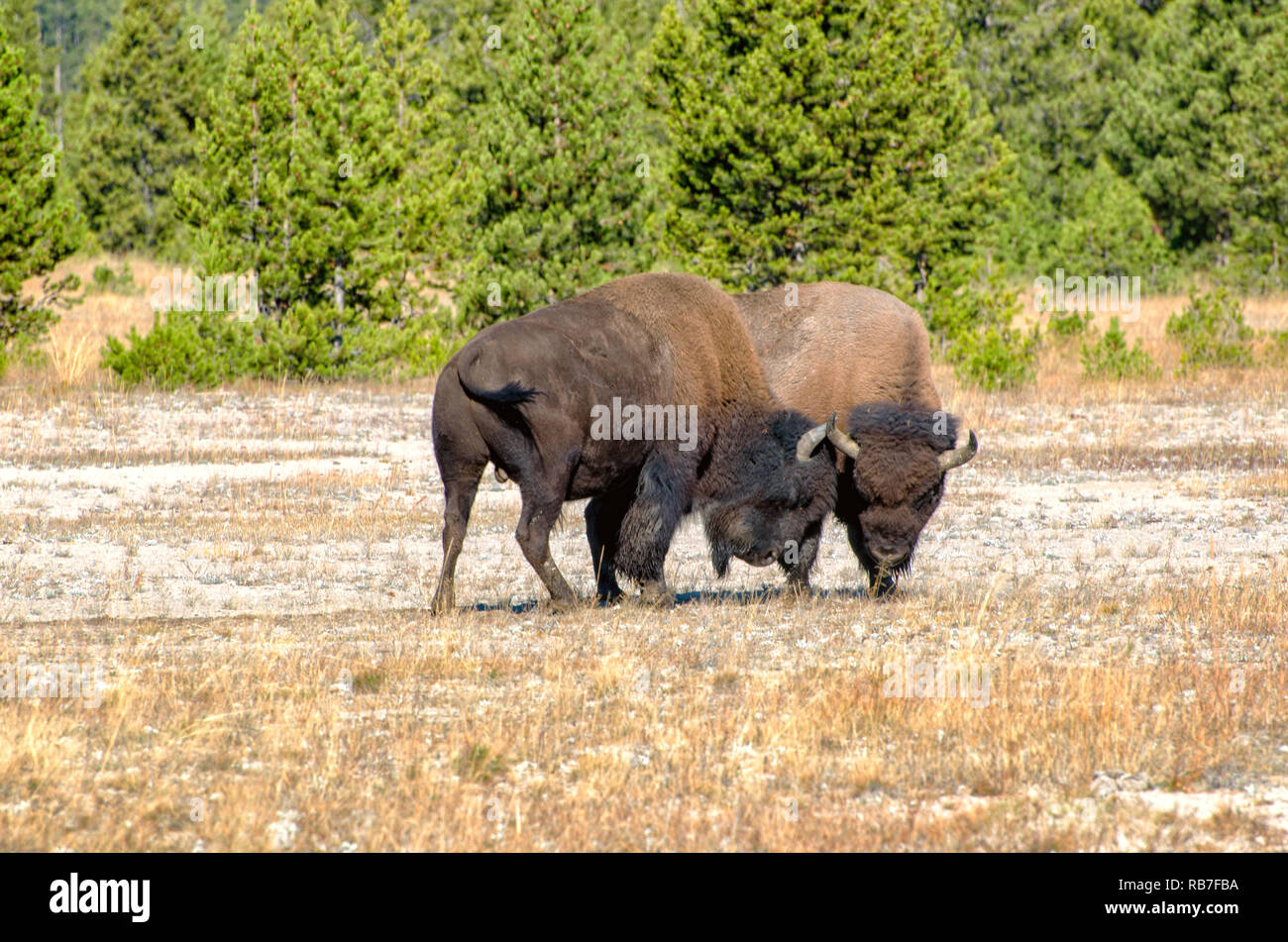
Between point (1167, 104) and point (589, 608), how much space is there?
35.6 metres

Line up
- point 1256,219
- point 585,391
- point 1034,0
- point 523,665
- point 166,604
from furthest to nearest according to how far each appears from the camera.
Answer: point 1034,0 → point 1256,219 → point 166,604 → point 585,391 → point 523,665

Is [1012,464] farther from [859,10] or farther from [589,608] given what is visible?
[859,10]

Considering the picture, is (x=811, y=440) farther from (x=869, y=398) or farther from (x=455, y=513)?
(x=455, y=513)

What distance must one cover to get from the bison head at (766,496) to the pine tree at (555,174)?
50.6 ft

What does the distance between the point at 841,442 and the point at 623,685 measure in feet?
9.52

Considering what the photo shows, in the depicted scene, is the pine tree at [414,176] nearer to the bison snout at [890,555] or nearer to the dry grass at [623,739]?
the bison snout at [890,555]

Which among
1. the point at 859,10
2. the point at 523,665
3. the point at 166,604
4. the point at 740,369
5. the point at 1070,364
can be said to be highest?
the point at 859,10

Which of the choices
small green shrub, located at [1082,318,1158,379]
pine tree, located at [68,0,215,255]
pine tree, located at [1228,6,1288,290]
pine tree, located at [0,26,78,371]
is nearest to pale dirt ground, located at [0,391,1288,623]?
small green shrub, located at [1082,318,1158,379]

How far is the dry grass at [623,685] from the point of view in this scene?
18.7ft

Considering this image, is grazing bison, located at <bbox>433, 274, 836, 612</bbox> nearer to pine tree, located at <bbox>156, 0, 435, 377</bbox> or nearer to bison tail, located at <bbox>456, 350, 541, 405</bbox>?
bison tail, located at <bbox>456, 350, 541, 405</bbox>

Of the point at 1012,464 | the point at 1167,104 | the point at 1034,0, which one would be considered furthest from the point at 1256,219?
the point at 1012,464

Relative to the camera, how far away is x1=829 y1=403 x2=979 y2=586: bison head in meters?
9.62

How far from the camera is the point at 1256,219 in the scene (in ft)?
128

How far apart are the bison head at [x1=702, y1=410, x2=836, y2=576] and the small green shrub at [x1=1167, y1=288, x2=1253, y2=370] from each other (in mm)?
16227
